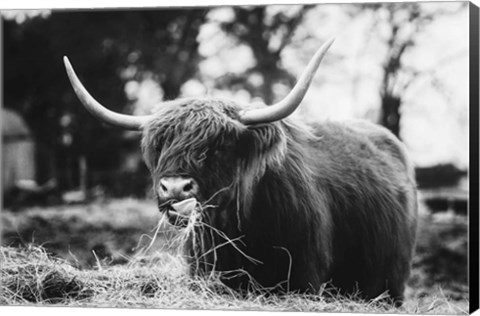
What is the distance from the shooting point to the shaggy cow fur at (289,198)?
5145 millimetres

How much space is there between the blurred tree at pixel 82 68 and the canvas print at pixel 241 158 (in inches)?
0.6

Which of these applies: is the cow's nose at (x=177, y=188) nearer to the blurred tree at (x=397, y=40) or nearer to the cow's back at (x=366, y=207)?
the cow's back at (x=366, y=207)

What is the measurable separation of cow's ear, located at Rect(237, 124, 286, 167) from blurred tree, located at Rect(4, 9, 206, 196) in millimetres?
1377

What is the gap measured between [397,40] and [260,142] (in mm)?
1213

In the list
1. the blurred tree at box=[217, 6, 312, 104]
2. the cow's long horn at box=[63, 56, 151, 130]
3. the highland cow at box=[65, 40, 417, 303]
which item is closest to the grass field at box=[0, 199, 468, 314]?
the highland cow at box=[65, 40, 417, 303]

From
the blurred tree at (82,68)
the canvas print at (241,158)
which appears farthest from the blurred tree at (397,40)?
the blurred tree at (82,68)

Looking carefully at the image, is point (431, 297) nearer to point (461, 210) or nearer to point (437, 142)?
point (461, 210)

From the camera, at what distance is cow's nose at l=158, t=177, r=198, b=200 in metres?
4.96

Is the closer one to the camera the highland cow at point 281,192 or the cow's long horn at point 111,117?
the highland cow at point 281,192

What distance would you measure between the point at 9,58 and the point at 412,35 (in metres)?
2.76

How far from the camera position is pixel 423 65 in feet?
18.4

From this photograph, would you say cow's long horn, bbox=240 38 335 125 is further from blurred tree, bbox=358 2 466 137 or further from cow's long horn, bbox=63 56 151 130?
blurred tree, bbox=358 2 466 137

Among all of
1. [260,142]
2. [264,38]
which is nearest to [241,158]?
[260,142]

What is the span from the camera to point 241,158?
5.18 metres
